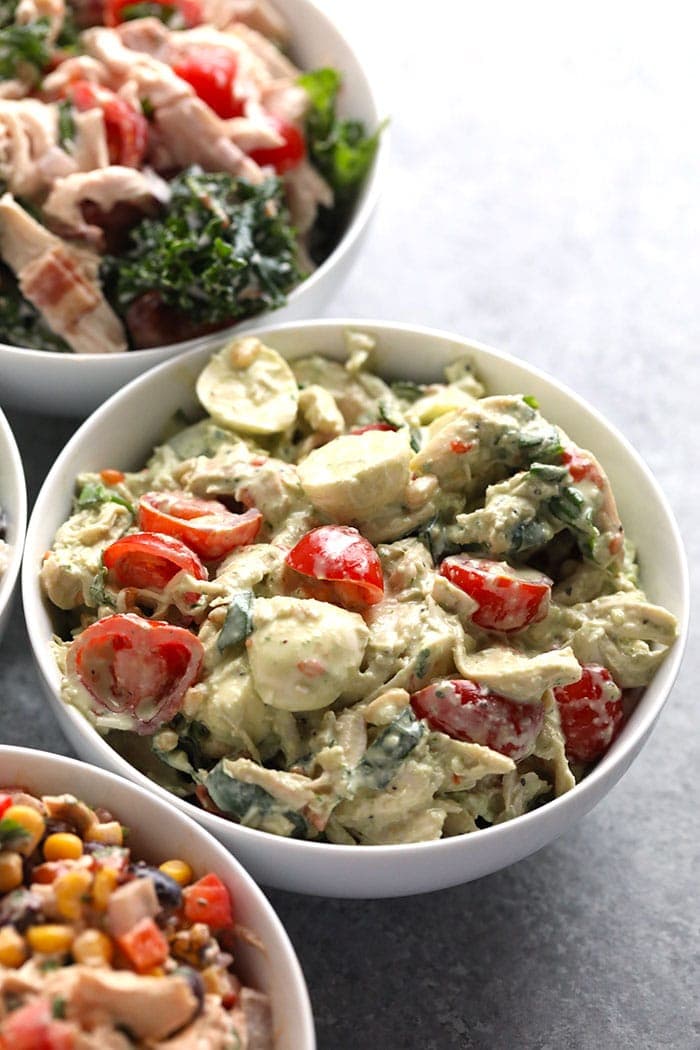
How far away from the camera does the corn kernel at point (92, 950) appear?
82.6 inches

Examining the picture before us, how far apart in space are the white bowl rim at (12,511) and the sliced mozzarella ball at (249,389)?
454 millimetres

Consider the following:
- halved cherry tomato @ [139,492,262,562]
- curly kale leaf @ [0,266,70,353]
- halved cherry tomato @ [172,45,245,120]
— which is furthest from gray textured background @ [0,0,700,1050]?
halved cherry tomato @ [139,492,262,562]

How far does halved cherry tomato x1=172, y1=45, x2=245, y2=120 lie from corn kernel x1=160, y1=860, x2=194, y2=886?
209 centimetres

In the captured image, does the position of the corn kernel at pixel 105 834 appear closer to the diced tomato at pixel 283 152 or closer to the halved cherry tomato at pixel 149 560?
the halved cherry tomato at pixel 149 560

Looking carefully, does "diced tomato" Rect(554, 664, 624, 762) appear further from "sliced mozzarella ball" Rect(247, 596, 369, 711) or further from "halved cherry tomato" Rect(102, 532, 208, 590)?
"halved cherry tomato" Rect(102, 532, 208, 590)

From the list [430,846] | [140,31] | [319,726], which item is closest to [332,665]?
[319,726]

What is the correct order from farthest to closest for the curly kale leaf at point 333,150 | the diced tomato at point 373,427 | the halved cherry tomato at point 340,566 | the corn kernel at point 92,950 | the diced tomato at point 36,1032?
the curly kale leaf at point 333,150, the diced tomato at point 373,427, the halved cherry tomato at point 340,566, the corn kernel at point 92,950, the diced tomato at point 36,1032

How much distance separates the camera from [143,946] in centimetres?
211

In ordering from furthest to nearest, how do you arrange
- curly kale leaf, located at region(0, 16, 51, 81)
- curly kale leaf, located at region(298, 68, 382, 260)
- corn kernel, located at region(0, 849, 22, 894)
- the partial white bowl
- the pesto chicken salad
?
curly kale leaf, located at region(298, 68, 382, 260) → curly kale leaf, located at region(0, 16, 51, 81) → the partial white bowl → the pesto chicken salad → corn kernel, located at region(0, 849, 22, 894)

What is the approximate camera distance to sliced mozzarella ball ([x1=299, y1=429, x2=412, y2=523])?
8.77 feet

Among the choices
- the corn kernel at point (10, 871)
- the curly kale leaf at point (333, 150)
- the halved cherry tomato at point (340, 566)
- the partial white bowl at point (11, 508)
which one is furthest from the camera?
the curly kale leaf at point (333, 150)

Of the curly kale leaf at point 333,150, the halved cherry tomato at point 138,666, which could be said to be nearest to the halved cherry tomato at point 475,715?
the halved cherry tomato at point 138,666

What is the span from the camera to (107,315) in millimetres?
3213

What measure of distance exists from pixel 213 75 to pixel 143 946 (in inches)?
91.7
